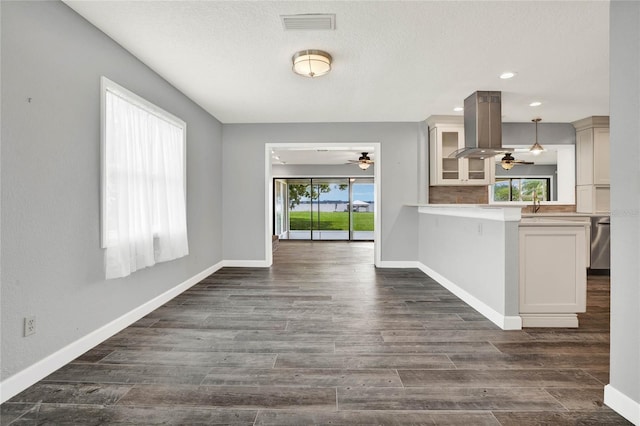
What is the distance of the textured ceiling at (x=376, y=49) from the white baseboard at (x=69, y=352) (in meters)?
2.47

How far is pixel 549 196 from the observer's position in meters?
9.95

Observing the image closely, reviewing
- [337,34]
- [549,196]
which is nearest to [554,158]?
[549,196]

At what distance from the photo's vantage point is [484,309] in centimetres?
311

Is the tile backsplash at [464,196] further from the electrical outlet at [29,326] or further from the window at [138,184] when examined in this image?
the electrical outlet at [29,326]

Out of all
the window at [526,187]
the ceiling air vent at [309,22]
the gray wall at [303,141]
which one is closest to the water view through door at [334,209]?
the window at [526,187]

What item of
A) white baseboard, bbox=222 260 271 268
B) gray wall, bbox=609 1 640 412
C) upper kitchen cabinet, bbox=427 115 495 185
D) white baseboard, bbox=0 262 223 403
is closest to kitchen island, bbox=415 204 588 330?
gray wall, bbox=609 1 640 412

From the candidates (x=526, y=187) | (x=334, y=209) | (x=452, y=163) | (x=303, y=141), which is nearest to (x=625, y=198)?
(x=452, y=163)

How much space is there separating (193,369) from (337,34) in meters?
2.84

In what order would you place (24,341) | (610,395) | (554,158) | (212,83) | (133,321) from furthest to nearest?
(554,158)
(212,83)
(133,321)
(24,341)
(610,395)

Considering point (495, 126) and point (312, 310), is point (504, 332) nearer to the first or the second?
point (312, 310)

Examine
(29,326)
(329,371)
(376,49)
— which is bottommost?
(329,371)

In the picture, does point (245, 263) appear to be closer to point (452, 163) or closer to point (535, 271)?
point (452, 163)

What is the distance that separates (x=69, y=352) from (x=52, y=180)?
4.00 ft

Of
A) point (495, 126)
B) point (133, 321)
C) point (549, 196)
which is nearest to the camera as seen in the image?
point (133, 321)
